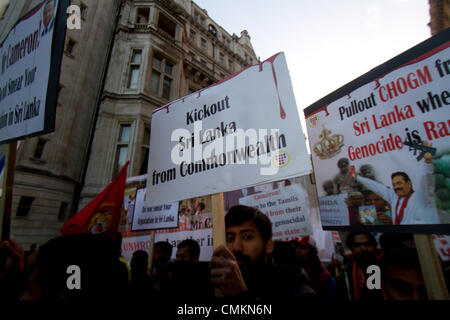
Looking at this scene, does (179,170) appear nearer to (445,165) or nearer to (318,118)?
(318,118)

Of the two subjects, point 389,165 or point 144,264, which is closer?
point 389,165

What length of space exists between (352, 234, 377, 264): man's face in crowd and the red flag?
343 cm

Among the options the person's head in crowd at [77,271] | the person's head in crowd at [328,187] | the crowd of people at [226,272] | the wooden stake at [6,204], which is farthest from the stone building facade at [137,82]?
the person's head in crowd at [328,187]

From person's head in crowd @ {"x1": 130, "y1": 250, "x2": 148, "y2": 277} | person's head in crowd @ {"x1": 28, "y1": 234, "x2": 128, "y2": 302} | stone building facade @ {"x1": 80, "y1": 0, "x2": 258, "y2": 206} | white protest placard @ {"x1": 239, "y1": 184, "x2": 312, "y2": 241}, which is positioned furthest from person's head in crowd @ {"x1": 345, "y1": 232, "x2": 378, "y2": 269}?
stone building facade @ {"x1": 80, "y1": 0, "x2": 258, "y2": 206}

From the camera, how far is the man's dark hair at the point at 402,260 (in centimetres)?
→ 191

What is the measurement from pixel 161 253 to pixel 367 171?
407 cm

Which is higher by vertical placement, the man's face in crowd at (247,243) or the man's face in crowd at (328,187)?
the man's face in crowd at (328,187)

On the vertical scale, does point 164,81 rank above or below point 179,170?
above

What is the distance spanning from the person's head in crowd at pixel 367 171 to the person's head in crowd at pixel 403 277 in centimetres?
88

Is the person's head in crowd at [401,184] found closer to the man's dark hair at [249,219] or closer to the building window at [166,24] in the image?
the man's dark hair at [249,219]

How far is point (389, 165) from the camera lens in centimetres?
181

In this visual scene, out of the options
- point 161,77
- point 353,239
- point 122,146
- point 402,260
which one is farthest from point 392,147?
point 161,77

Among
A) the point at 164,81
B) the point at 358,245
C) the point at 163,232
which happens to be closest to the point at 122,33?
the point at 164,81
